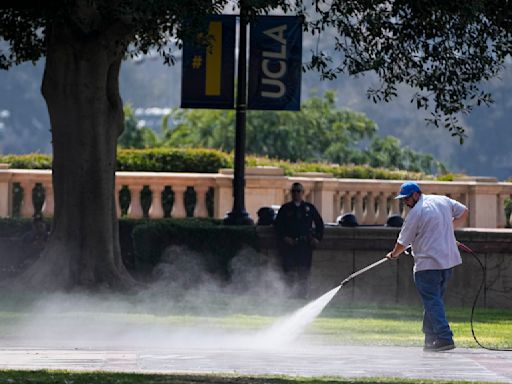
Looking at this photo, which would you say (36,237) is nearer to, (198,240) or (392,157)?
(198,240)

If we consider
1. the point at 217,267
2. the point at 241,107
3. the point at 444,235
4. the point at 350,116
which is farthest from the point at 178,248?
the point at 350,116

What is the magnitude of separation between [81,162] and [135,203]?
582 centimetres

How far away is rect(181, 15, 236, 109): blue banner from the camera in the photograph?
876 inches

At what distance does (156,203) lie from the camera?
26.3 meters

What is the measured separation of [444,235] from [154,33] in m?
6.79

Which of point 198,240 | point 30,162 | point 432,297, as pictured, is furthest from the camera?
point 30,162

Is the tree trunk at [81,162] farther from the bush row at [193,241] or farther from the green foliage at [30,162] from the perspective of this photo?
the green foliage at [30,162]

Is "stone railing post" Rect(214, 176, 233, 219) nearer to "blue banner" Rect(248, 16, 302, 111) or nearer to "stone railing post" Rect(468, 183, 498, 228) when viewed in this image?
"blue banner" Rect(248, 16, 302, 111)

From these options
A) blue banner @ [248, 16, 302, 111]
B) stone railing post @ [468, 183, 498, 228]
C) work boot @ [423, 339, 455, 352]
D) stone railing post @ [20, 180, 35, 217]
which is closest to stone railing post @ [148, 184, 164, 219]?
stone railing post @ [20, 180, 35, 217]

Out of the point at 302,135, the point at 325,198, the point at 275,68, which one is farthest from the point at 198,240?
the point at 302,135

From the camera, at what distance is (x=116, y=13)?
19.4m

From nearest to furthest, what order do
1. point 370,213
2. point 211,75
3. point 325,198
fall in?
point 211,75 → point 325,198 → point 370,213

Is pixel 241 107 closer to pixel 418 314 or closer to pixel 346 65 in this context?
pixel 346 65

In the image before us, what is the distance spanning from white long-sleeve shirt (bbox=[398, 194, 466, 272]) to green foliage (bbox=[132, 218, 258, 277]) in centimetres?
734
